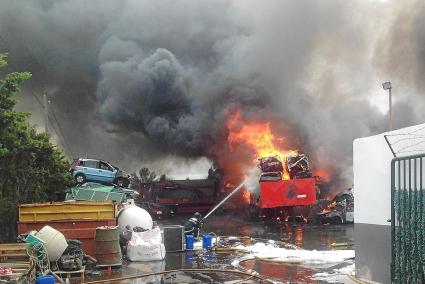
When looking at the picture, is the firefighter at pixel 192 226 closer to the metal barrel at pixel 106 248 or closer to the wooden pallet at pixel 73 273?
the metal barrel at pixel 106 248

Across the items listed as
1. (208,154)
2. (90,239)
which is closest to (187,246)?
(90,239)

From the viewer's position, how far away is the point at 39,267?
9.72 metres

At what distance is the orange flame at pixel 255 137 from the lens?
33.1 meters

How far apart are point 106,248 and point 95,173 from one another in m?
12.7

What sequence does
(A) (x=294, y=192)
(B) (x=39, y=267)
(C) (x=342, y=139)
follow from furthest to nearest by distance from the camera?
(C) (x=342, y=139) → (A) (x=294, y=192) → (B) (x=39, y=267)

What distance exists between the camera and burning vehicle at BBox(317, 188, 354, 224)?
78.8 feet

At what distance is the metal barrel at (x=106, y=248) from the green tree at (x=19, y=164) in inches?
132

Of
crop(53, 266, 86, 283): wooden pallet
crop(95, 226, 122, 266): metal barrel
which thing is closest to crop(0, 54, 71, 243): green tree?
crop(95, 226, 122, 266): metal barrel

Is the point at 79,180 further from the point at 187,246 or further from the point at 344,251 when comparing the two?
Result: the point at 344,251

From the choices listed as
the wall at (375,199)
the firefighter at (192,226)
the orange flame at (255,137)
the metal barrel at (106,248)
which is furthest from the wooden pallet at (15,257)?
the orange flame at (255,137)

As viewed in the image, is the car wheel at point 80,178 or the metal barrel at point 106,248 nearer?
the metal barrel at point 106,248

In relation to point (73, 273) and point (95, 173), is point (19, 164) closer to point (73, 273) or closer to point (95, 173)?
point (73, 273)

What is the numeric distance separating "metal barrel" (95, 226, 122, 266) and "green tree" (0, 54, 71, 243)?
3353 mm

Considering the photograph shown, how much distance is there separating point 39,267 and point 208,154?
26452mm
